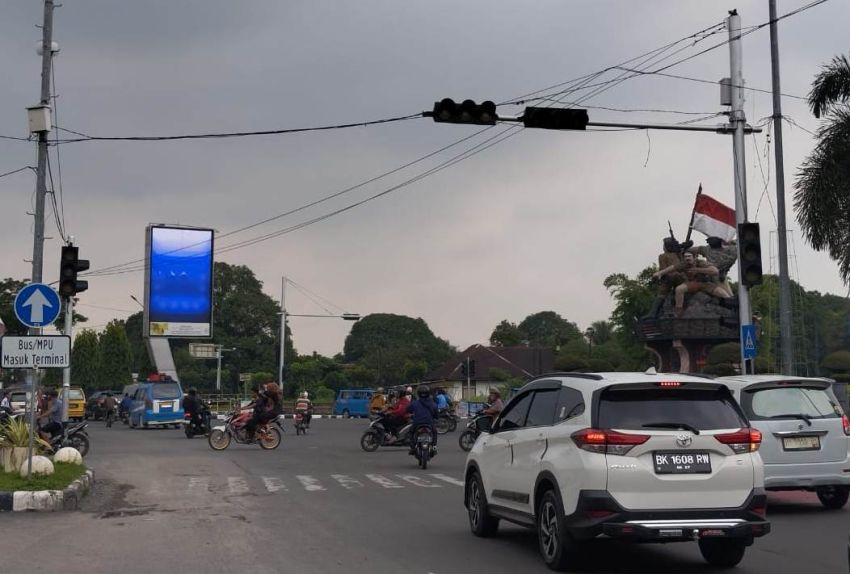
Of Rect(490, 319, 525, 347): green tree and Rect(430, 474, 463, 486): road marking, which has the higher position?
Rect(490, 319, 525, 347): green tree

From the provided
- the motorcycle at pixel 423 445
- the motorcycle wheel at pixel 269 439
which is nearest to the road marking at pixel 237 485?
the motorcycle at pixel 423 445

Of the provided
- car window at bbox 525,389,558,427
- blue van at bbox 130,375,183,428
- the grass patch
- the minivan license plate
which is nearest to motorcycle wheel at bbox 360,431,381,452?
the grass patch

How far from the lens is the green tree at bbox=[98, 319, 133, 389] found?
88438mm

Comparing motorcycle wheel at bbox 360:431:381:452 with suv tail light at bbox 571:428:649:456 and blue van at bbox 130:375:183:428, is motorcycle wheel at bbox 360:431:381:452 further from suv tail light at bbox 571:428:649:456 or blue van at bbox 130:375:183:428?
blue van at bbox 130:375:183:428

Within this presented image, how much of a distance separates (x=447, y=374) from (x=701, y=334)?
60.2 m

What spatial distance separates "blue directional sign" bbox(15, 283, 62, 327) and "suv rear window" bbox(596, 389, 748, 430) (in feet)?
32.5

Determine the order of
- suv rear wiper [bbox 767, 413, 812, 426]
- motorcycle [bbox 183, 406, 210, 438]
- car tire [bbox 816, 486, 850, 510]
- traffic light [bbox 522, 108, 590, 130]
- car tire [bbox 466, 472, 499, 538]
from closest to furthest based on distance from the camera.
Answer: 1. car tire [bbox 466, 472, 499, 538]
2. suv rear wiper [bbox 767, 413, 812, 426]
3. car tire [bbox 816, 486, 850, 510]
4. traffic light [bbox 522, 108, 590, 130]
5. motorcycle [bbox 183, 406, 210, 438]

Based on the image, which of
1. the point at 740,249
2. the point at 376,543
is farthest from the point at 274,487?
the point at 740,249

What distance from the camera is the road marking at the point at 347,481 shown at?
17.6 metres

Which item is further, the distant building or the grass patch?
the distant building

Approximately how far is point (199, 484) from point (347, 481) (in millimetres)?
2618

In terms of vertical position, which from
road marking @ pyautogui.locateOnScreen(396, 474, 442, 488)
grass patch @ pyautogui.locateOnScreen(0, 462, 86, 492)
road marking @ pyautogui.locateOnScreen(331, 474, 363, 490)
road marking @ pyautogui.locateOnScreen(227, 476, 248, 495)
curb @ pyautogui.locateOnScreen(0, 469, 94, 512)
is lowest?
road marking @ pyautogui.locateOnScreen(396, 474, 442, 488)

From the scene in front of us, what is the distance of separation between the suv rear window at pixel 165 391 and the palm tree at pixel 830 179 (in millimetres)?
28604

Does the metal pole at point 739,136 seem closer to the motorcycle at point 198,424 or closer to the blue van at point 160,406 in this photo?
the motorcycle at point 198,424
